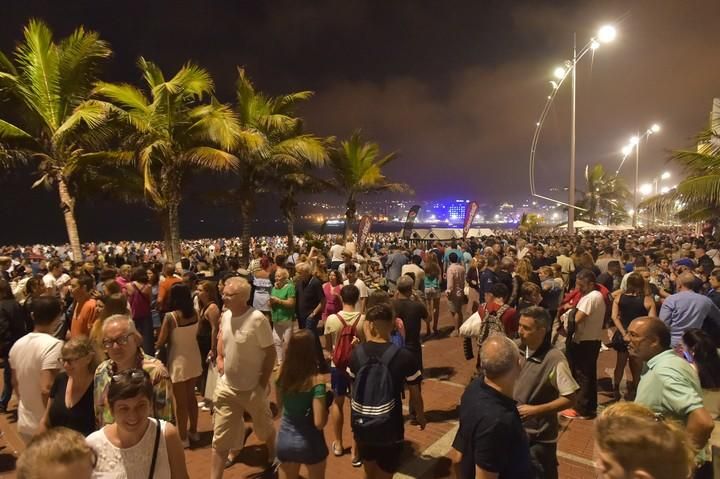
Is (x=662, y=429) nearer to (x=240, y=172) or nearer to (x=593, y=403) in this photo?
(x=593, y=403)

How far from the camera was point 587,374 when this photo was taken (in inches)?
201

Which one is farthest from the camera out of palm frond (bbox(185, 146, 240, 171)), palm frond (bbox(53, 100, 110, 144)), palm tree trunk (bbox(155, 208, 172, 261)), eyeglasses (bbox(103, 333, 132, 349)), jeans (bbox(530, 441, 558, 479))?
palm tree trunk (bbox(155, 208, 172, 261))

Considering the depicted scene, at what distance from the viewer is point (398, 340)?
455 centimetres

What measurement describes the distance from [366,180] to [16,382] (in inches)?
691

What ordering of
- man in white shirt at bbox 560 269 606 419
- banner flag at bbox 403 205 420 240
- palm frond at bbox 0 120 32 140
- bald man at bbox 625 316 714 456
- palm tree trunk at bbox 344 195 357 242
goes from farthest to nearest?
1. banner flag at bbox 403 205 420 240
2. palm tree trunk at bbox 344 195 357 242
3. palm frond at bbox 0 120 32 140
4. man in white shirt at bbox 560 269 606 419
5. bald man at bbox 625 316 714 456

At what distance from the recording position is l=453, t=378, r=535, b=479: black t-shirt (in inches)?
85.4

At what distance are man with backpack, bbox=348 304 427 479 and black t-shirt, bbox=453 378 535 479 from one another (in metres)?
0.73

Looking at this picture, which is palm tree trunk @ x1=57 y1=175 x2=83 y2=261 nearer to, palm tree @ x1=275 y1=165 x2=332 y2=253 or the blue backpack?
palm tree @ x1=275 y1=165 x2=332 y2=253

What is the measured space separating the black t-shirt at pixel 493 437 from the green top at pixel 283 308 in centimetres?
427

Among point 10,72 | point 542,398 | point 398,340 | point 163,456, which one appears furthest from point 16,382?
point 10,72

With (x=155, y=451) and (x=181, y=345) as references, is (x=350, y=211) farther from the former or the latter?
(x=155, y=451)

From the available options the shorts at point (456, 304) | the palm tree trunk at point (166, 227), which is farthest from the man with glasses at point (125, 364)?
the palm tree trunk at point (166, 227)

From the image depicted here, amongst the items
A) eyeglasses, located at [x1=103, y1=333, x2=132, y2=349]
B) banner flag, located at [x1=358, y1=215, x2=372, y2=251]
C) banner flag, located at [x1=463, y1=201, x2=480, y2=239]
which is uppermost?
banner flag, located at [x1=463, y1=201, x2=480, y2=239]

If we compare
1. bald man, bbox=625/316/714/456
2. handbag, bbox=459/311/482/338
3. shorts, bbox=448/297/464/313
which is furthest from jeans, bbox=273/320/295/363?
bald man, bbox=625/316/714/456
